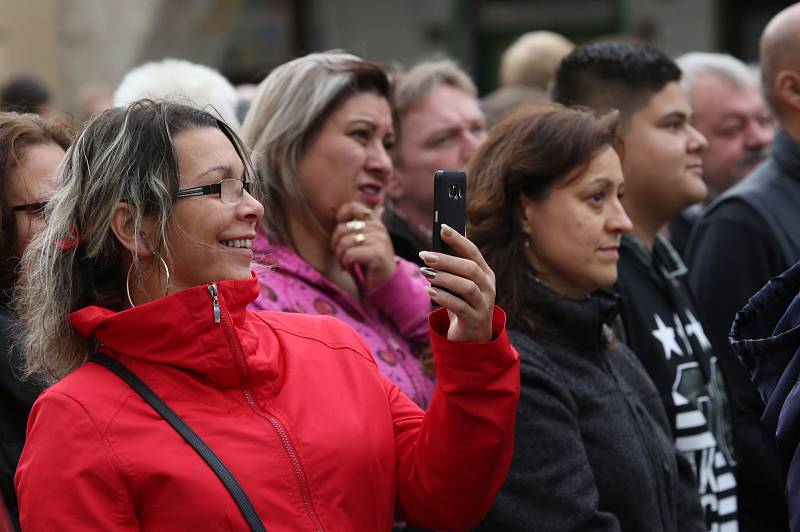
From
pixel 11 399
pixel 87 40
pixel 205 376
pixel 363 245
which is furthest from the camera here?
pixel 87 40

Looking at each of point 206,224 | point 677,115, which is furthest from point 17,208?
point 677,115

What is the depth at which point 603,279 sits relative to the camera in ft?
11.0

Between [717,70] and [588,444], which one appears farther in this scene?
[717,70]

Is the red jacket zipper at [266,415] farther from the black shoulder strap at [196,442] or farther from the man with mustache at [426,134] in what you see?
the man with mustache at [426,134]

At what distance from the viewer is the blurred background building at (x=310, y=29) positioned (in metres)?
9.66

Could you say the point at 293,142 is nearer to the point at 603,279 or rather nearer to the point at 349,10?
the point at 603,279

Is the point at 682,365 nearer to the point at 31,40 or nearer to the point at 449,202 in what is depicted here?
the point at 449,202

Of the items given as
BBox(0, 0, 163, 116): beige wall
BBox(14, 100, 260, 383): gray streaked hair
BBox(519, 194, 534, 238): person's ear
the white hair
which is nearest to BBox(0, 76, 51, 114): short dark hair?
BBox(0, 0, 163, 116): beige wall

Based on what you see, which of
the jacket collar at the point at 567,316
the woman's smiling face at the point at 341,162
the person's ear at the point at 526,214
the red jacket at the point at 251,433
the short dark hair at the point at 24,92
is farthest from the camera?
the short dark hair at the point at 24,92

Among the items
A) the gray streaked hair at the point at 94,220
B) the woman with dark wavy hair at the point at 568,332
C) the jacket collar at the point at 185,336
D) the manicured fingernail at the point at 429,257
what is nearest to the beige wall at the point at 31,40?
the woman with dark wavy hair at the point at 568,332

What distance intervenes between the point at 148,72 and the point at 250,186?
2.27m

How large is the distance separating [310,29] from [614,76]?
8.43 metres

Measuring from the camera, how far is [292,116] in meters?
3.64

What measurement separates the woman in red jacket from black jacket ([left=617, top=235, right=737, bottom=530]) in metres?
1.31
